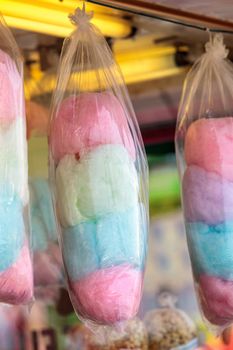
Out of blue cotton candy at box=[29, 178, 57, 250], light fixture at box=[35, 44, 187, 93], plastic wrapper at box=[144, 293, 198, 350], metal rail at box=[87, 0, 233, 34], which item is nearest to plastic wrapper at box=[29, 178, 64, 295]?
blue cotton candy at box=[29, 178, 57, 250]

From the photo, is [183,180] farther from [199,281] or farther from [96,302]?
[96,302]

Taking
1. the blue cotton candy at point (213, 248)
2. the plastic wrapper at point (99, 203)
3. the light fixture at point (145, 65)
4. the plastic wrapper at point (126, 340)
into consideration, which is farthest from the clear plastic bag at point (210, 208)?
the plastic wrapper at point (126, 340)

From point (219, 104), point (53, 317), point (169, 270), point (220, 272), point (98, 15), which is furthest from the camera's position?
point (169, 270)

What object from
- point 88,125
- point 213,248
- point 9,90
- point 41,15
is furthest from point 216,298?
point 41,15

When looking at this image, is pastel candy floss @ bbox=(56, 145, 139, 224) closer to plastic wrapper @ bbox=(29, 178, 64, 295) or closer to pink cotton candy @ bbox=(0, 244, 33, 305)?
pink cotton candy @ bbox=(0, 244, 33, 305)

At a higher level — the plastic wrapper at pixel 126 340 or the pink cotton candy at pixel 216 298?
the pink cotton candy at pixel 216 298

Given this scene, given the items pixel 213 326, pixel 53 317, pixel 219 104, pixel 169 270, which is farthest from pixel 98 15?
pixel 169 270

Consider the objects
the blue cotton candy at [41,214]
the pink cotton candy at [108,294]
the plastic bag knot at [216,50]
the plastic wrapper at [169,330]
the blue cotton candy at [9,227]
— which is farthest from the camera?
the plastic wrapper at [169,330]

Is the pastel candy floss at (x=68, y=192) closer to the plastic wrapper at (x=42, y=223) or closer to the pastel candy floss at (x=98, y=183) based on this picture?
the pastel candy floss at (x=98, y=183)
